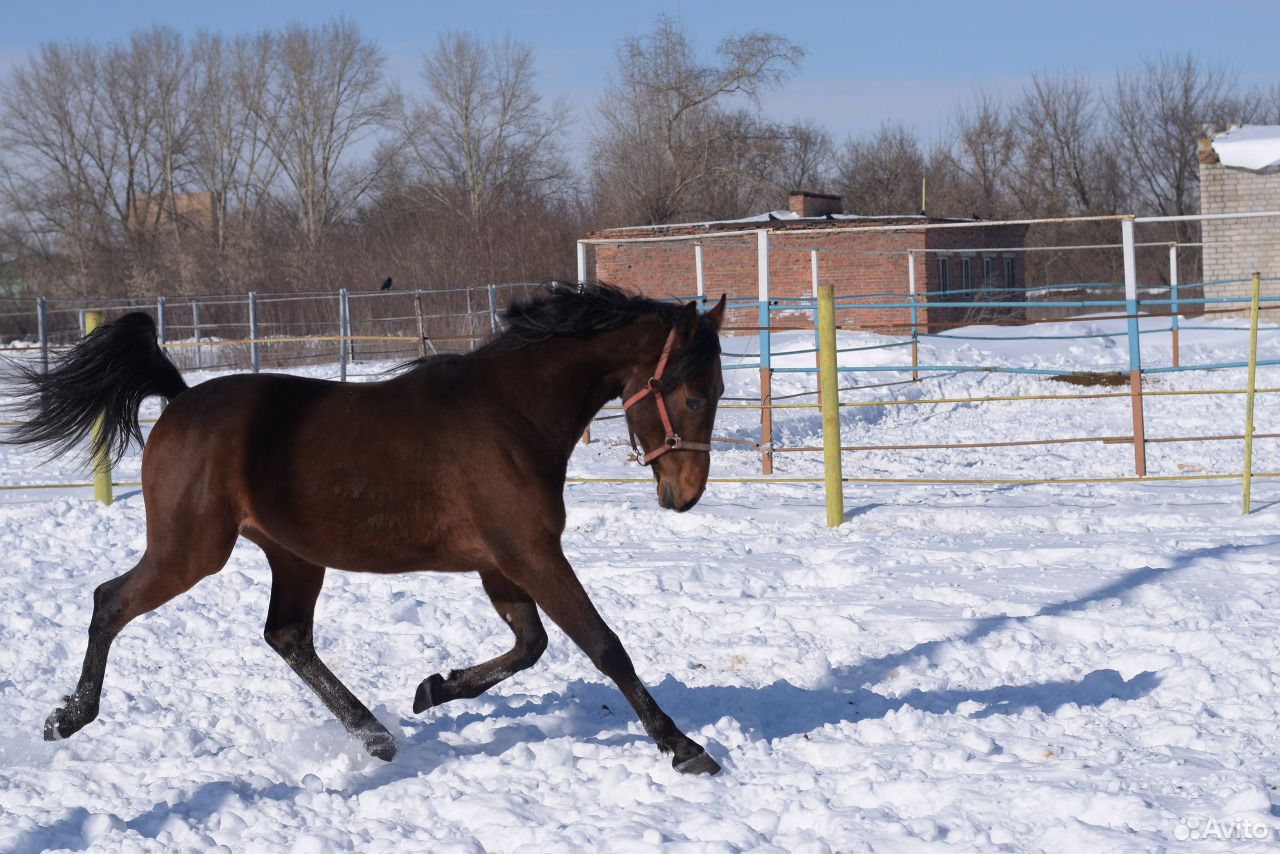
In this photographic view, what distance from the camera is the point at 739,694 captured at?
15.6 ft

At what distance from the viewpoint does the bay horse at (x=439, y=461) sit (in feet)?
13.1

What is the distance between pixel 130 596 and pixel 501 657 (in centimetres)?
123

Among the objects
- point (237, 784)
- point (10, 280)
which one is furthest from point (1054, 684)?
point (10, 280)

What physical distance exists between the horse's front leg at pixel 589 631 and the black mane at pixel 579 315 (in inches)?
29.3

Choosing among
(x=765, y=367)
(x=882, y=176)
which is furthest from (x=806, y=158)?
(x=765, y=367)

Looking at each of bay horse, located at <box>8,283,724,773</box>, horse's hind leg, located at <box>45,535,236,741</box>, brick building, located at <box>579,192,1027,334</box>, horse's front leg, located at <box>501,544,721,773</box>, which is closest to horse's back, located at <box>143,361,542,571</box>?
bay horse, located at <box>8,283,724,773</box>

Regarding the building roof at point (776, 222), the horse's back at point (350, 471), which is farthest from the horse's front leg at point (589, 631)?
the building roof at point (776, 222)

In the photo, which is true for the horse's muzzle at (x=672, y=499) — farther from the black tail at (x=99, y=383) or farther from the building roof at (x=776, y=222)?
the building roof at (x=776, y=222)

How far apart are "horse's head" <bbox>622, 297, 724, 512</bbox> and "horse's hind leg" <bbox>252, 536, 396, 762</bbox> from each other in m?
1.27

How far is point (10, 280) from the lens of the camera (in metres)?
35.6

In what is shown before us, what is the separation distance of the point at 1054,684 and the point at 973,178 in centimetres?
4061

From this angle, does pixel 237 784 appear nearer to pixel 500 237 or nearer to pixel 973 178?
pixel 500 237

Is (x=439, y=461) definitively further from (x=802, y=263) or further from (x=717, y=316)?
(x=802, y=263)

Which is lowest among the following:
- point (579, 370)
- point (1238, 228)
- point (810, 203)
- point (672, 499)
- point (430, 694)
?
point (430, 694)
